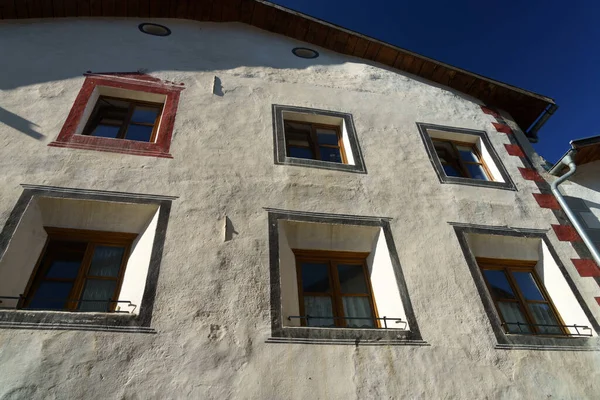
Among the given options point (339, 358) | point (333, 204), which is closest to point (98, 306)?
point (339, 358)

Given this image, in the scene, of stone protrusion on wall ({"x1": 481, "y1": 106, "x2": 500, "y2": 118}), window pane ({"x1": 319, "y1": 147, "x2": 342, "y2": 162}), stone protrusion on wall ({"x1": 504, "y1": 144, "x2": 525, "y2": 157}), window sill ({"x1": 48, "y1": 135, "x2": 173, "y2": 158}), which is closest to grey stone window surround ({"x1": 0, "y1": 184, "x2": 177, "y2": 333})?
window sill ({"x1": 48, "y1": 135, "x2": 173, "y2": 158})

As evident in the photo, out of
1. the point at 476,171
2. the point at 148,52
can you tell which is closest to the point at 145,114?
the point at 148,52

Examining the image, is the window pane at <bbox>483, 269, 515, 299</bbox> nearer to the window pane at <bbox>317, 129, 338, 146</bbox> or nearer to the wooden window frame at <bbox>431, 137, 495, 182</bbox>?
the wooden window frame at <bbox>431, 137, 495, 182</bbox>

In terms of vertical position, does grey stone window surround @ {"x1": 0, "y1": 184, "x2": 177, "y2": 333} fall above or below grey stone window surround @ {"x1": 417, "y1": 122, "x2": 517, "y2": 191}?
below

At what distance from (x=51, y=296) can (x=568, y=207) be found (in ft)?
23.1

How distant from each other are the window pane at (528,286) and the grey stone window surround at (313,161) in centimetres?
253

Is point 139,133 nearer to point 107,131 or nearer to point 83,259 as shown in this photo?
point 107,131

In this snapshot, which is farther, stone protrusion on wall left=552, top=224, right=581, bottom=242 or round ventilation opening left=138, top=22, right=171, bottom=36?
round ventilation opening left=138, top=22, right=171, bottom=36

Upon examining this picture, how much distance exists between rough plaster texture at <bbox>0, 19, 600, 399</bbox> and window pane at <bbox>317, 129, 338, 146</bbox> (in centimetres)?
42

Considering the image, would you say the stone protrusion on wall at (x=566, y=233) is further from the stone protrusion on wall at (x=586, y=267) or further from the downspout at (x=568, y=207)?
the stone protrusion on wall at (x=586, y=267)

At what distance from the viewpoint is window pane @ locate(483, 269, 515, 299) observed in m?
5.83

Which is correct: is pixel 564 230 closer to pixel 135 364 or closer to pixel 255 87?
pixel 255 87

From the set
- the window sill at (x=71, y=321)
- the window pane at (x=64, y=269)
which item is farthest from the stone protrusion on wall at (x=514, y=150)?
the window pane at (x=64, y=269)

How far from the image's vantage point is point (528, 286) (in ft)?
20.0
